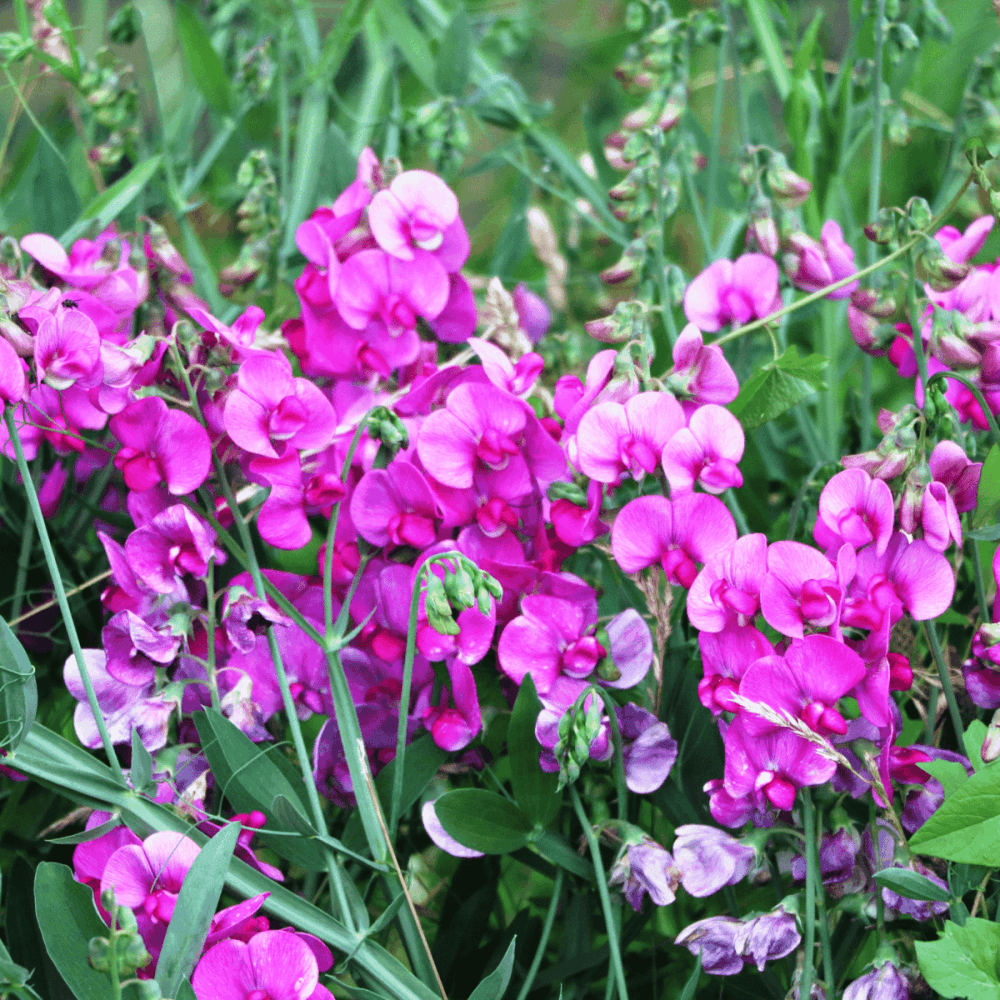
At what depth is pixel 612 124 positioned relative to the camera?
69.9 inches

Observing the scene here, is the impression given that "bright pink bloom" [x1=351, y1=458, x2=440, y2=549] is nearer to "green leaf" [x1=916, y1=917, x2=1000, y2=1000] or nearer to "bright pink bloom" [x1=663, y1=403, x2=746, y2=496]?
"bright pink bloom" [x1=663, y1=403, x2=746, y2=496]

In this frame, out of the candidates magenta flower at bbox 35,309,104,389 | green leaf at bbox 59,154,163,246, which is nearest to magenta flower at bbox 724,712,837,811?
magenta flower at bbox 35,309,104,389

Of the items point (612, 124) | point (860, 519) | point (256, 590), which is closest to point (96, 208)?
point (256, 590)

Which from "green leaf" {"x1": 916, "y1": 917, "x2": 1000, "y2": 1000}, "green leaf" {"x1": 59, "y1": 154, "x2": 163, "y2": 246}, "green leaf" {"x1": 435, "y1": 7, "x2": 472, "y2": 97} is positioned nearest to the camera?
"green leaf" {"x1": 916, "y1": 917, "x2": 1000, "y2": 1000}

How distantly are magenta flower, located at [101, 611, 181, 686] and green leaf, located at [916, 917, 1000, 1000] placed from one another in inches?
19.1

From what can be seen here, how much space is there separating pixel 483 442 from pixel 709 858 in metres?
0.30

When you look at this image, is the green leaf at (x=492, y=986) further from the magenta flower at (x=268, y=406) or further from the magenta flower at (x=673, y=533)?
the magenta flower at (x=268, y=406)

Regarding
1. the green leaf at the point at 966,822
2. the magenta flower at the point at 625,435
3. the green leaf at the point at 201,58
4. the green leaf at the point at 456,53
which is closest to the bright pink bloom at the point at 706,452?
the magenta flower at the point at 625,435

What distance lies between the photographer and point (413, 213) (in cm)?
81

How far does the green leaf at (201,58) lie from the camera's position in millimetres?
1226

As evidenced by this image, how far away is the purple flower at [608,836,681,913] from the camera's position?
24.8 inches

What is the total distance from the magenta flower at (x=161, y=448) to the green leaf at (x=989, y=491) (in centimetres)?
51

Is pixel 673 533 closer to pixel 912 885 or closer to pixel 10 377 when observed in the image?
pixel 912 885

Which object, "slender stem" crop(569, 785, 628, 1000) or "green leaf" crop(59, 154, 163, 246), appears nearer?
"slender stem" crop(569, 785, 628, 1000)
